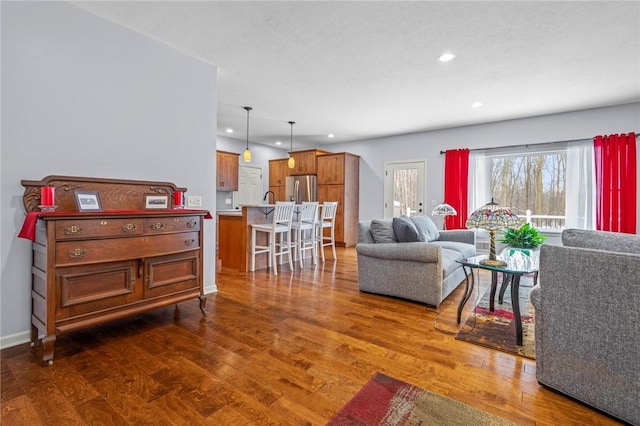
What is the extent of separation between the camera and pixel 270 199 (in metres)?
7.94

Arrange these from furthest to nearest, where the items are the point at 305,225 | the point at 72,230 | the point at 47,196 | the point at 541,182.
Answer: the point at 541,182 < the point at 305,225 < the point at 47,196 < the point at 72,230

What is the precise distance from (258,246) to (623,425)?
402cm

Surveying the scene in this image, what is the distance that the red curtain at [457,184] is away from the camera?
5848 millimetres

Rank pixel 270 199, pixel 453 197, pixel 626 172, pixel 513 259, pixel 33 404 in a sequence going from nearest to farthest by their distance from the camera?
pixel 33 404 → pixel 513 259 → pixel 626 172 → pixel 453 197 → pixel 270 199

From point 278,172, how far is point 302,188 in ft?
2.85

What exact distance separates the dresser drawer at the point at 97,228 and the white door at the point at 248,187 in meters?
5.08

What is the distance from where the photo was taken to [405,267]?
310 centimetres

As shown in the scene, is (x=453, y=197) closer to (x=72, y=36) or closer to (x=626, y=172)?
(x=626, y=172)

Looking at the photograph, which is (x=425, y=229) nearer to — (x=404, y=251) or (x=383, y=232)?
(x=383, y=232)

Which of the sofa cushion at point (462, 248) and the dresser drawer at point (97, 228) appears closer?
the dresser drawer at point (97, 228)

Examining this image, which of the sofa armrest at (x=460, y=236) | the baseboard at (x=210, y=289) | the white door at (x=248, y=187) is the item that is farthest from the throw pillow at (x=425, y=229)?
the white door at (x=248, y=187)

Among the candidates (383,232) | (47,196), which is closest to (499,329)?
(383,232)

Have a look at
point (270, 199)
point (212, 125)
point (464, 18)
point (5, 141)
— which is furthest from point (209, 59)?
point (270, 199)

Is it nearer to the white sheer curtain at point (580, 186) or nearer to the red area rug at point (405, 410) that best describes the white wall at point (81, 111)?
the red area rug at point (405, 410)
